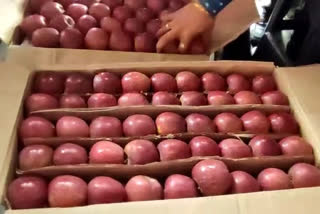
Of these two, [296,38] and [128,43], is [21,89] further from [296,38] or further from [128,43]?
[296,38]

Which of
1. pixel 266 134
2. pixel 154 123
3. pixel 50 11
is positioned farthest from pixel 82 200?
pixel 50 11

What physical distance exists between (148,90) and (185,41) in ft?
0.55

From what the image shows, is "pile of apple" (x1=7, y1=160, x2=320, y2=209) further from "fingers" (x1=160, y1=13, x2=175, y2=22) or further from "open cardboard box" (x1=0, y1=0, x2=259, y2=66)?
"fingers" (x1=160, y1=13, x2=175, y2=22)

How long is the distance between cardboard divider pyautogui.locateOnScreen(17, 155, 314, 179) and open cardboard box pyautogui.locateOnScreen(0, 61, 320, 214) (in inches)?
2.0

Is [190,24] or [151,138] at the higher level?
[190,24]

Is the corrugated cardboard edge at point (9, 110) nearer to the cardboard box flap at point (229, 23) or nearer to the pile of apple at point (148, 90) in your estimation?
the pile of apple at point (148, 90)

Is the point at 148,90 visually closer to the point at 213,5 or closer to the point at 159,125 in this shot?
the point at 159,125

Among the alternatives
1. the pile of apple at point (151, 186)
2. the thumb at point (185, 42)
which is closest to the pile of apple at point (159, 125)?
the pile of apple at point (151, 186)

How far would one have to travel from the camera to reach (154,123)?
1.00 m

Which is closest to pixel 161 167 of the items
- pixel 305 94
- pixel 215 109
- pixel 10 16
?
pixel 215 109

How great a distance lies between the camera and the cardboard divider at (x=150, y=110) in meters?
1.01

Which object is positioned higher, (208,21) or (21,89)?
(208,21)

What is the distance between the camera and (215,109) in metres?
1.05

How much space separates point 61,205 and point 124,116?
9.6 inches
